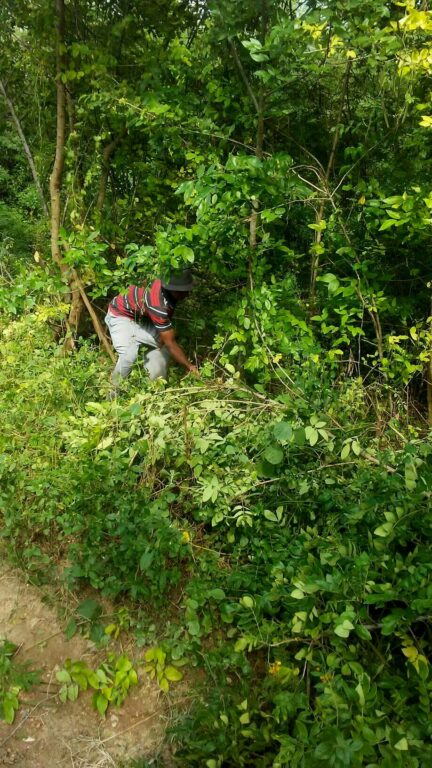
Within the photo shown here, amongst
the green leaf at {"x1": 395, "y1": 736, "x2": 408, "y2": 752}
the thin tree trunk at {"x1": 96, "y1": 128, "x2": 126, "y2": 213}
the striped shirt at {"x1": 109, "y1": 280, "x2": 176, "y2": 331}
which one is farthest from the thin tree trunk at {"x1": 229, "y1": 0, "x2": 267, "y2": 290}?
the green leaf at {"x1": 395, "y1": 736, "x2": 408, "y2": 752}

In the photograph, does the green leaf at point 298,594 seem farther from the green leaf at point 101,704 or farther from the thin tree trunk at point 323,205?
the thin tree trunk at point 323,205

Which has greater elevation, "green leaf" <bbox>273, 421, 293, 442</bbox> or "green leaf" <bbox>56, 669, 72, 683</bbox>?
"green leaf" <bbox>273, 421, 293, 442</bbox>

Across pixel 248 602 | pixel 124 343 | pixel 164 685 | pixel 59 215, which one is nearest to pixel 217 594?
pixel 248 602

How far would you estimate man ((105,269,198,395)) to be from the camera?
3.75 meters

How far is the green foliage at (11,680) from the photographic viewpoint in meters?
2.36

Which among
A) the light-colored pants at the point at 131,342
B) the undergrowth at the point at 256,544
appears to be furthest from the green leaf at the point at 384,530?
the light-colored pants at the point at 131,342

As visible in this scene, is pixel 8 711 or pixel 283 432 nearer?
pixel 283 432

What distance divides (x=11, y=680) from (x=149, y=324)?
2.53 m

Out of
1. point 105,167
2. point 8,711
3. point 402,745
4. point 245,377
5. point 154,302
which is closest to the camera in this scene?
point 402,745

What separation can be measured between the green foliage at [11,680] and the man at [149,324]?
172cm

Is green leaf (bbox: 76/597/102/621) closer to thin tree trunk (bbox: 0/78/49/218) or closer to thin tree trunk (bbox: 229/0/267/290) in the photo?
thin tree trunk (bbox: 229/0/267/290)

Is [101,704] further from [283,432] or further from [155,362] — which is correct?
[155,362]

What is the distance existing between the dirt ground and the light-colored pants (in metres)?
1.97

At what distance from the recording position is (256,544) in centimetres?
253
